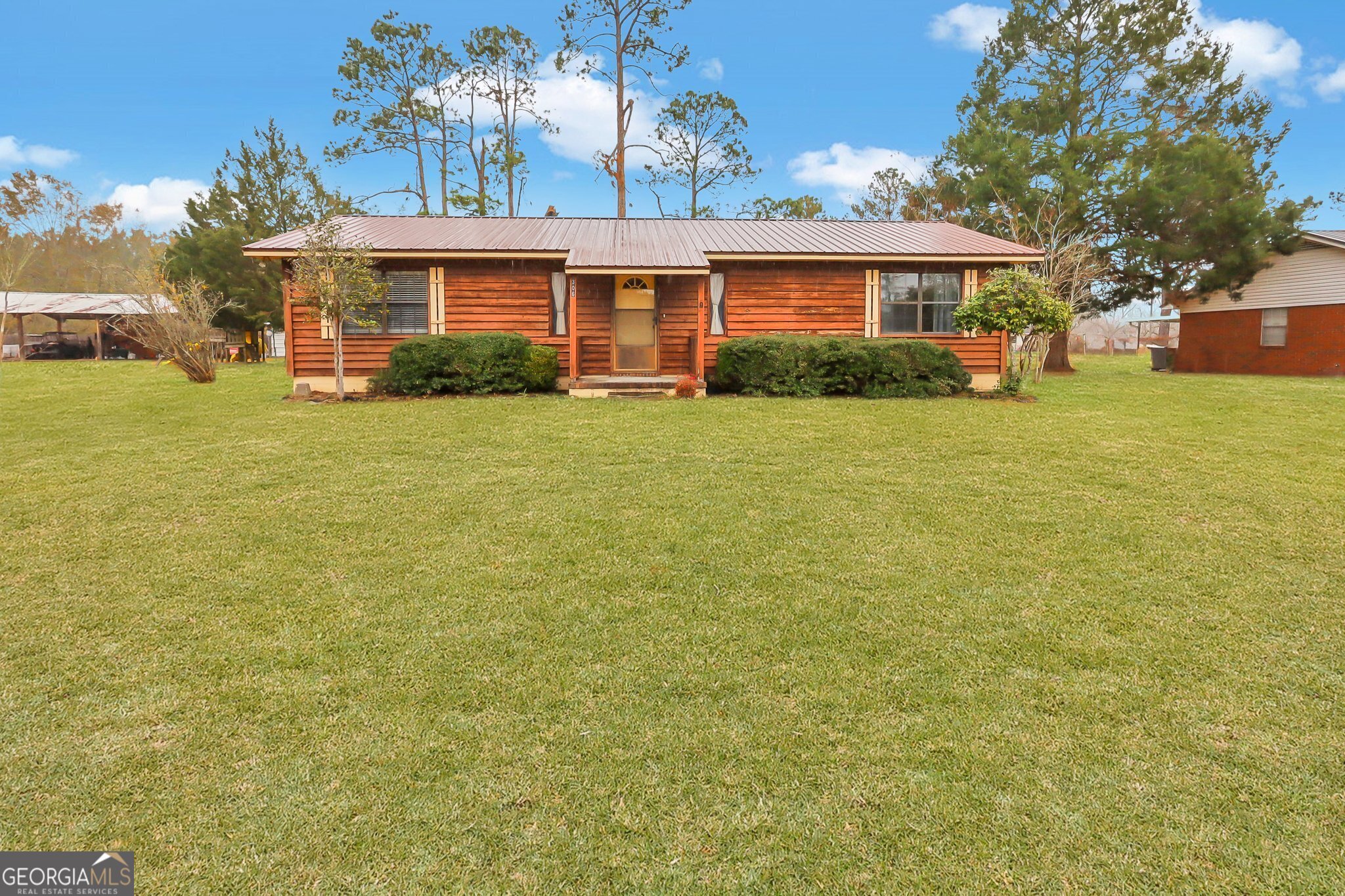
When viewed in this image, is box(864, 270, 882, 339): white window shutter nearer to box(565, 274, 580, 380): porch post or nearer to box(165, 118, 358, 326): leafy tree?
box(565, 274, 580, 380): porch post

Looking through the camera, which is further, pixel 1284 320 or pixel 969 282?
pixel 1284 320

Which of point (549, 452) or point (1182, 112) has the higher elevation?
point (1182, 112)

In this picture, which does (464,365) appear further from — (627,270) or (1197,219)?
(1197,219)

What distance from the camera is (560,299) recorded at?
41.7ft

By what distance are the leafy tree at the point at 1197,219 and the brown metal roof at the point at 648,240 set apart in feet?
22.9

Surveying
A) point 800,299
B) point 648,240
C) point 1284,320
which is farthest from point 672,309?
point 1284,320

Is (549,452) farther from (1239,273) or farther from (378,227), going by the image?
A: (1239,273)

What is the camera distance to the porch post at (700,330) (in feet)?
38.6

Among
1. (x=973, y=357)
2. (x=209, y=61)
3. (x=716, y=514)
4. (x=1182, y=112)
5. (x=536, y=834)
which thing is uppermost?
(x=209, y=61)

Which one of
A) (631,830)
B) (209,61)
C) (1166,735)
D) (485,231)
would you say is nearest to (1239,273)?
(485,231)

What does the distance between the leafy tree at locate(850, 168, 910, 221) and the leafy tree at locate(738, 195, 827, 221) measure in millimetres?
2915

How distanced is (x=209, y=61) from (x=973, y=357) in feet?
88.3

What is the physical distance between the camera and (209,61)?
22.9 meters

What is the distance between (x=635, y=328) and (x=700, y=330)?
182 centimetres
